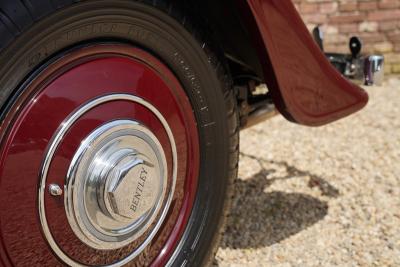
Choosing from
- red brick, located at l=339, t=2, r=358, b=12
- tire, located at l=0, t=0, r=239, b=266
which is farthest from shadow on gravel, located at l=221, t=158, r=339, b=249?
red brick, located at l=339, t=2, r=358, b=12

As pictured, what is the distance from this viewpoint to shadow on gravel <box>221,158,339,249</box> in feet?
8.75

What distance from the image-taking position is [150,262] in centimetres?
183

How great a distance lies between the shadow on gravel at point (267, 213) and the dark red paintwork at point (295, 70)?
2.34 feet

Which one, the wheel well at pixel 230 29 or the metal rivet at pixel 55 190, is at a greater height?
the wheel well at pixel 230 29

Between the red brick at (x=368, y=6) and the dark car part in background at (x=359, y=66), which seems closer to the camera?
the dark car part in background at (x=359, y=66)

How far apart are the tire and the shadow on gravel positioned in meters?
0.69

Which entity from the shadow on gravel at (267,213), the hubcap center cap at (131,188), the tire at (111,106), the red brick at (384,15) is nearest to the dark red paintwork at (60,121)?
the tire at (111,106)

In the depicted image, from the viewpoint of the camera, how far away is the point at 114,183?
155 centimetres

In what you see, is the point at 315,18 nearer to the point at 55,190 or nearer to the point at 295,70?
the point at 295,70

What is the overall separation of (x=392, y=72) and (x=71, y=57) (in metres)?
4.76

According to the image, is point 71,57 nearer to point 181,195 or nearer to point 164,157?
point 164,157

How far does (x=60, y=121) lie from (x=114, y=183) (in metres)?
0.22

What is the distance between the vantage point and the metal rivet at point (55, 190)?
1442 millimetres

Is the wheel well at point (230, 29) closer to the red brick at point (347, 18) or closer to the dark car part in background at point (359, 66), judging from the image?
Result: the dark car part in background at point (359, 66)
